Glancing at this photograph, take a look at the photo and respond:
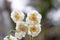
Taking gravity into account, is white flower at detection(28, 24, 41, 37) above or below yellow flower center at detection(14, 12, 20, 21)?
below

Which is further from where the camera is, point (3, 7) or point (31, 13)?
point (3, 7)

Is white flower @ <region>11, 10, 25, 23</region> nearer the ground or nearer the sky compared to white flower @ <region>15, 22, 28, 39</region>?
nearer the sky

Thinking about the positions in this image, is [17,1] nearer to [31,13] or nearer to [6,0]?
[6,0]

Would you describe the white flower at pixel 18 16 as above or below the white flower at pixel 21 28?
above

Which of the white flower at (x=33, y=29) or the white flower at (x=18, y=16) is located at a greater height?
the white flower at (x=18, y=16)

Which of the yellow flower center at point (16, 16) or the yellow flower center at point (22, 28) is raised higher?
the yellow flower center at point (16, 16)

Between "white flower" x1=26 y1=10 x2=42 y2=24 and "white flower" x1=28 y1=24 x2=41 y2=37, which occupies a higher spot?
"white flower" x1=26 y1=10 x2=42 y2=24

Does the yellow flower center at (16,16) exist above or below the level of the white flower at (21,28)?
above

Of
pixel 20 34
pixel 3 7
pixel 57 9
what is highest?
pixel 20 34

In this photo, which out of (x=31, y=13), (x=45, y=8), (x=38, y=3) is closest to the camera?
(x=31, y=13)

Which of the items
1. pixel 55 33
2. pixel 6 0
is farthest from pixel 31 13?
pixel 6 0

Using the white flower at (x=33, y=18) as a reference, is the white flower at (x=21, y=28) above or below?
below
